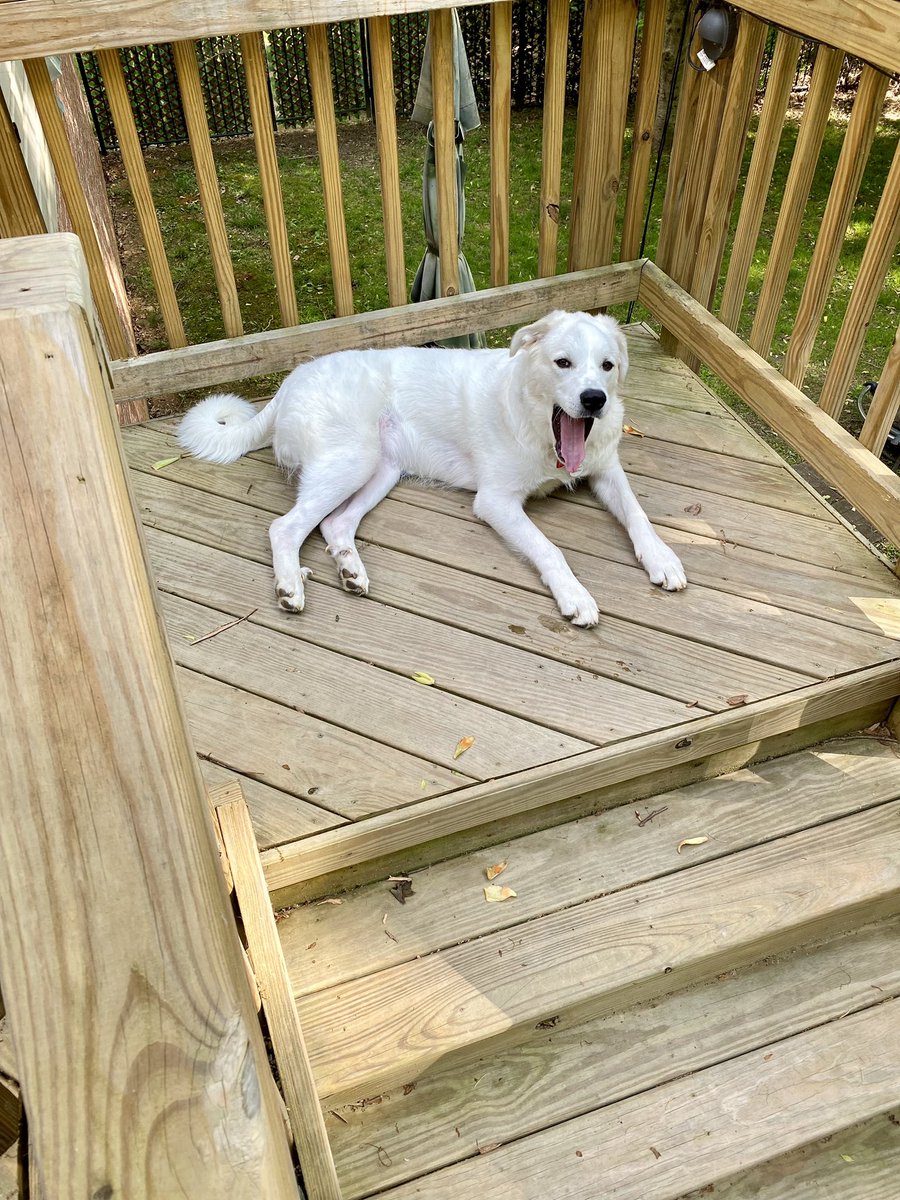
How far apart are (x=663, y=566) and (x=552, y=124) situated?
1.81 meters

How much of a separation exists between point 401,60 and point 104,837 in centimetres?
1160

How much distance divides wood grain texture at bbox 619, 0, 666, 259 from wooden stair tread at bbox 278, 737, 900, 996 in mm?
2339

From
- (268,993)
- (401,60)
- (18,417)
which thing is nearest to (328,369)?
(268,993)

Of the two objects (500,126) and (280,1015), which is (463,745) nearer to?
(280,1015)

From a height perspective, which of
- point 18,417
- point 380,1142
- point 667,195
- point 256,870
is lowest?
point 380,1142

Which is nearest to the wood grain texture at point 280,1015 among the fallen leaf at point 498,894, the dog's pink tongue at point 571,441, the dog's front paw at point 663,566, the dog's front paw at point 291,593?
the fallen leaf at point 498,894

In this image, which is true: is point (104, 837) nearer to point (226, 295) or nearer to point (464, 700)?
point (464, 700)

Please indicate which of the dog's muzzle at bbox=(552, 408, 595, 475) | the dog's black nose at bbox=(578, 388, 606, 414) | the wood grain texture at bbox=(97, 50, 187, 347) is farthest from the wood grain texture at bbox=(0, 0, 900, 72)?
the dog's muzzle at bbox=(552, 408, 595, 475)

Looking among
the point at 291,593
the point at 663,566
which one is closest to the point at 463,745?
the point at 291,593

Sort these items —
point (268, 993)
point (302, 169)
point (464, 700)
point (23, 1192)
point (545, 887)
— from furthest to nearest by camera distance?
point (302, 169) → point (464, 700) → point (545, 887) → point (268, 993) → point (23, 1192)

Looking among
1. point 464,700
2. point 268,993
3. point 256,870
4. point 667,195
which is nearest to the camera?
point 268,993

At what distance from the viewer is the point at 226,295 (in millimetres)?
3230

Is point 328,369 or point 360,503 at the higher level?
point 328,369

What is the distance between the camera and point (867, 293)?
2586mm
